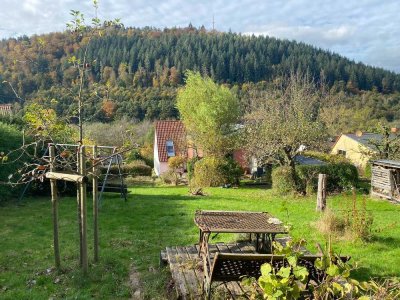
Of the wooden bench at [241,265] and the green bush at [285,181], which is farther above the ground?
the wooden bench at [241,265]

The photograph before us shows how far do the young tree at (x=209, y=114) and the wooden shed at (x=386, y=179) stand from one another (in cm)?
936

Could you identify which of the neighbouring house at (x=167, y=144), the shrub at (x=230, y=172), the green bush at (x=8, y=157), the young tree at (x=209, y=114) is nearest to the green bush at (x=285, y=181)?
the shrub at (x=230, y=172)

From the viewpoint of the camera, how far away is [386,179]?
17.8 m

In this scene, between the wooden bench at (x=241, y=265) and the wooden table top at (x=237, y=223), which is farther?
the wooden table top at (x=237, y=223)

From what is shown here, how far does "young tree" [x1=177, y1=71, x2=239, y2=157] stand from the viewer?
2578cm

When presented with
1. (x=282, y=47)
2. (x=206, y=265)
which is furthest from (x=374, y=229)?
(x=282, y=47)

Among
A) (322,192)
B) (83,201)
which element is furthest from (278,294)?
(322,192)

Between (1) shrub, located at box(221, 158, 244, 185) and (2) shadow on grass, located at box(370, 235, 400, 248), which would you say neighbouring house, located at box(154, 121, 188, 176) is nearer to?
(1) shrub, located at box(221, 158, 244, 185)

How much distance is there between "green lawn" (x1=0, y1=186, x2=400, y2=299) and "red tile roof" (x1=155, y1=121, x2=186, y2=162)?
21.3 metres

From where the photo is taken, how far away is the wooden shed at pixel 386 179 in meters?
17.3

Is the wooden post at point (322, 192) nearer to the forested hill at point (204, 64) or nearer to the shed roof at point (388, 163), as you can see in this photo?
the shed roof at point (388, 163)

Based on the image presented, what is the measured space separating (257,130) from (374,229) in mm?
12228

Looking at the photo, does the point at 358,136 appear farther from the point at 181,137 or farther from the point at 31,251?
the point at 31,251

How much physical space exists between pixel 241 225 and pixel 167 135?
32.2m
